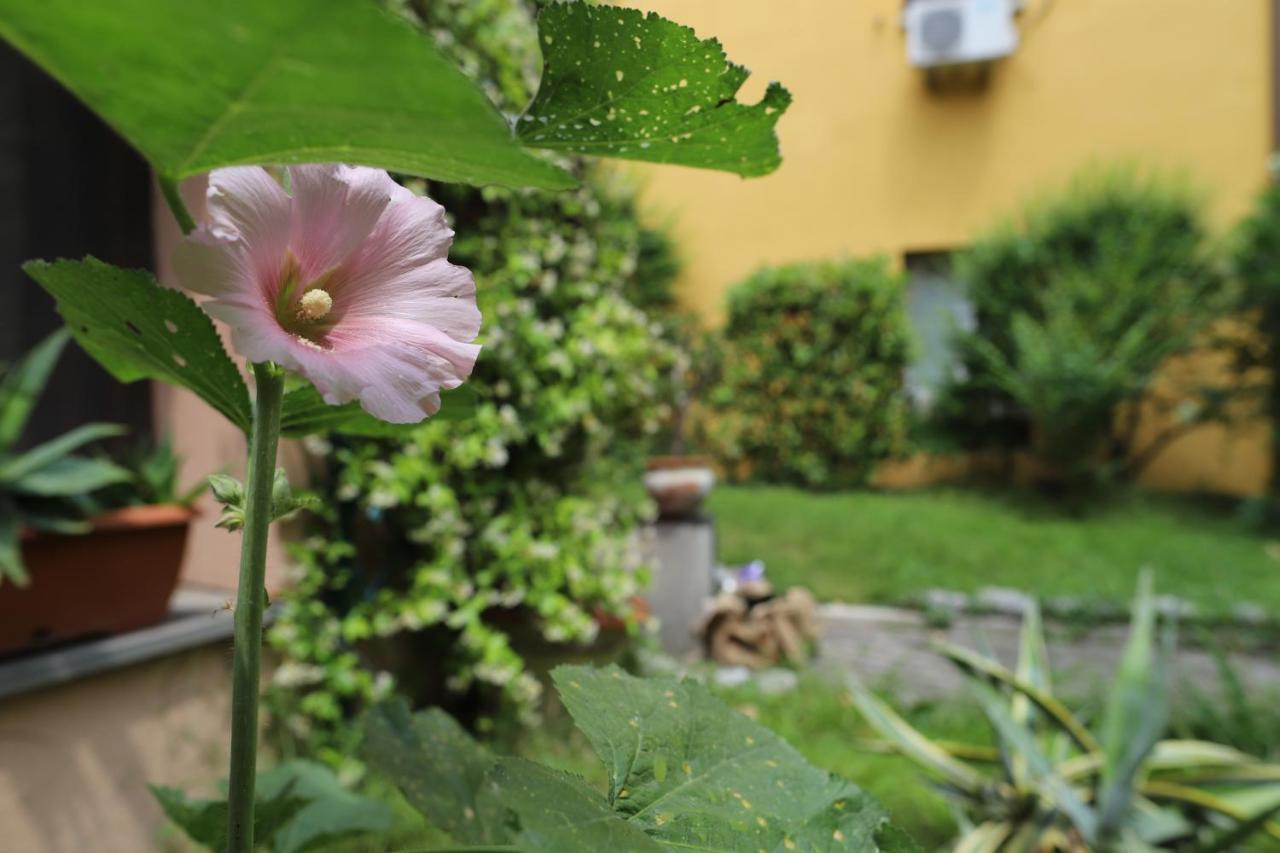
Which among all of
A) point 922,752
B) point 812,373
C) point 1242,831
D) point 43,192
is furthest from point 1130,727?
point 812,373

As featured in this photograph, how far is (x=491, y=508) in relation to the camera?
6.18 feet

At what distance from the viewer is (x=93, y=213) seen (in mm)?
1388

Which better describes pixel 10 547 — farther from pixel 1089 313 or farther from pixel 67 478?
pixel 1089 313

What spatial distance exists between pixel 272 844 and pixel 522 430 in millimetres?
1493

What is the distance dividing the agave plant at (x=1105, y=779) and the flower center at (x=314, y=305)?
1.50 m

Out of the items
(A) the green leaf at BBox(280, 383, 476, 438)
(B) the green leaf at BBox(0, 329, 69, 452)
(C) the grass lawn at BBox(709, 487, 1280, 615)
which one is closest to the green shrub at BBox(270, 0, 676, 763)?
(B) the green leaf at BBox(0, 329, 69, 452)

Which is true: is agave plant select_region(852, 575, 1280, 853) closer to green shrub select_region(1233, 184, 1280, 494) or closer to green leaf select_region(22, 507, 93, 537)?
green leaf select_region(22, 507, 93, 537)

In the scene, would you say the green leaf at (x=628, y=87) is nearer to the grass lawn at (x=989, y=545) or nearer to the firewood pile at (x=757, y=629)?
the firewood pile at (x=757, y=629)

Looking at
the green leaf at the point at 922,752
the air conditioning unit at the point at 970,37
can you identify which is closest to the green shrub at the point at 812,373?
the air conditioning unit at the point at 970,37

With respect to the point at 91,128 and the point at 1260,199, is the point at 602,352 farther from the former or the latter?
the point at 1260,199

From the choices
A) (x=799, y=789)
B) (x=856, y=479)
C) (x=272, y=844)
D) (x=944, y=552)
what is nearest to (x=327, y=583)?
(x=272, y=844)

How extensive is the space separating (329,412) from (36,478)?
4.07ft

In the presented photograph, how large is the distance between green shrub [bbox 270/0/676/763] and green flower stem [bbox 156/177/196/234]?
54.9 inches

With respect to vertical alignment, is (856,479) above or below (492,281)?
below
